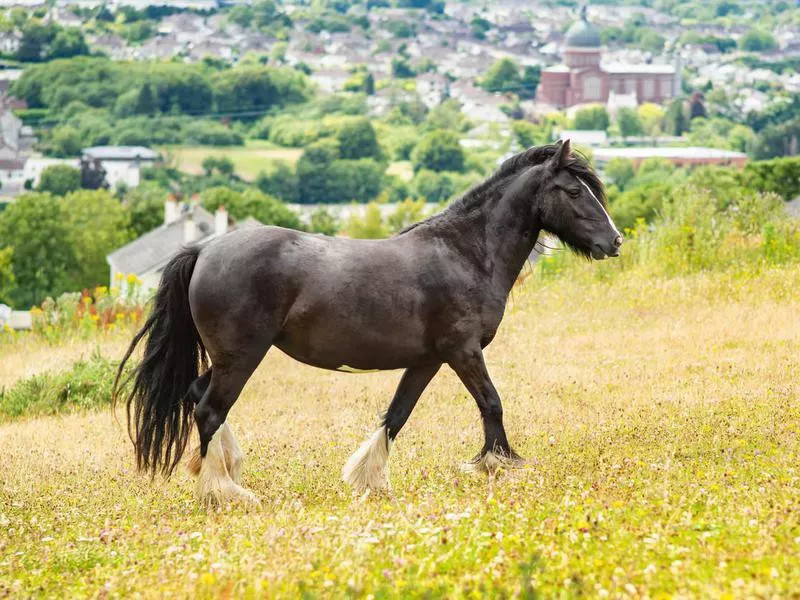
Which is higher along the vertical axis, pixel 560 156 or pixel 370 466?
pixel 560 156

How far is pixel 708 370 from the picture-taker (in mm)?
13039

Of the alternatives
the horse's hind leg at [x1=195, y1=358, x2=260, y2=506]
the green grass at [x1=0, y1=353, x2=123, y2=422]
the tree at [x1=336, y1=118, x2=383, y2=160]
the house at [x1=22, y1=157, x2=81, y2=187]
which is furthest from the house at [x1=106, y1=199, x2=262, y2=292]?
the tree at [x1=336, y1=118, x2=383, y2=160]

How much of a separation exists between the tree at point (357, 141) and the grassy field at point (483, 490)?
179839 mm

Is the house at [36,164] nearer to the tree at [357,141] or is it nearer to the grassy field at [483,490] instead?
the tree at [357,141]

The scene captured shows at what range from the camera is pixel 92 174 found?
17088 centimetres

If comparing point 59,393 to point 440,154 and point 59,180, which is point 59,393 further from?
point 440,154

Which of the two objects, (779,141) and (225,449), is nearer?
(225,449)

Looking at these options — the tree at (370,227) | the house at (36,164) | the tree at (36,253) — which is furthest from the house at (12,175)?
the tree at (370,227)

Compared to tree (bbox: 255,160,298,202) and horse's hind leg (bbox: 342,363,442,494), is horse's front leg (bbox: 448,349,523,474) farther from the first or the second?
tree (bbox: 255,160,298,202)

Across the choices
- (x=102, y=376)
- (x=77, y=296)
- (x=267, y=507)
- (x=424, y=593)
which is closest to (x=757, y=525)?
(x=424, y=593)

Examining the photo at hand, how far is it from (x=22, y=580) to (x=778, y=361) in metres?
8.85

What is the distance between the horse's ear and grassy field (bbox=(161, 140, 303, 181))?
543ft

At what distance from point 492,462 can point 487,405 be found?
383mm

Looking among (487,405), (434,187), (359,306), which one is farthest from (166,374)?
(434,187)
